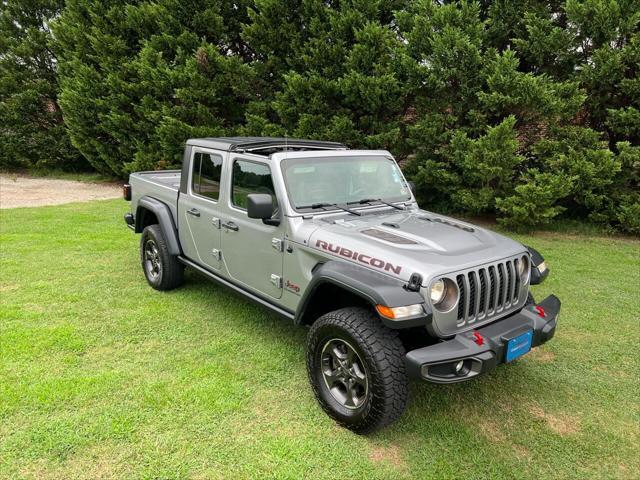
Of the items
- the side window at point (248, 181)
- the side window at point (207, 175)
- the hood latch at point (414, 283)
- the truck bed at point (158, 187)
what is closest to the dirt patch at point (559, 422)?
the hood latch at point (414, 283)

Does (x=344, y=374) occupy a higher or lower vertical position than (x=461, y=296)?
lower

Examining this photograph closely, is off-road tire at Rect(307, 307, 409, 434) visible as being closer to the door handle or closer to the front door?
the front door

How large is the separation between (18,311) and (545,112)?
8.06 meters

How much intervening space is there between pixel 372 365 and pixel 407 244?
0.86m

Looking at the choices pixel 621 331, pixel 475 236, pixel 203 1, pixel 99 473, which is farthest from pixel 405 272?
pixel 203 1

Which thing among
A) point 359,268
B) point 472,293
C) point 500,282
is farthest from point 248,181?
point 500,282

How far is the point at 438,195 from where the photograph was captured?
9680mm

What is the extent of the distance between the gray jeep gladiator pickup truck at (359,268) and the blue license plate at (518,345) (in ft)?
0.04

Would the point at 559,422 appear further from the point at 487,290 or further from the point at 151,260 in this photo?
the point at 151,260

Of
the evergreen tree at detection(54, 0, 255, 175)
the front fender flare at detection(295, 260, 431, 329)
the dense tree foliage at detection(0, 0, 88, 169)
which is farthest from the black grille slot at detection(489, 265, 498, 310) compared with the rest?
the dense tree foliage at detection(0, 0, 88, 169)

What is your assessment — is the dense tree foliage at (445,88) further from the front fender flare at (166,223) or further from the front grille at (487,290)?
the front grille at (487,290)

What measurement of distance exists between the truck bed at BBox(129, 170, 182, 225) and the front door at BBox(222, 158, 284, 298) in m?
1.17

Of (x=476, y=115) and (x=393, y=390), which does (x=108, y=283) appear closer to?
(x=393, y=390)

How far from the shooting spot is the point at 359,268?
9.75 feet
